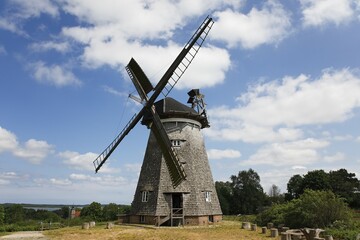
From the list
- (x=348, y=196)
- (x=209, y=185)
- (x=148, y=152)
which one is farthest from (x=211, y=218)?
(x=348, y=196)

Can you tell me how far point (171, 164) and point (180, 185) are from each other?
3655mm

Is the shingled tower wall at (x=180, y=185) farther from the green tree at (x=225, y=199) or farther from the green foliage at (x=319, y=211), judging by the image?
the green tree at (x=225, y=199)

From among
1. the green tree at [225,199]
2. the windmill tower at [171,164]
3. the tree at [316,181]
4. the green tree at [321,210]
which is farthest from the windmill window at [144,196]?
the tree at [316,181]

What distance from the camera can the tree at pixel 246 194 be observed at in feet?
179

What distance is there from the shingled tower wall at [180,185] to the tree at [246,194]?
28258mm

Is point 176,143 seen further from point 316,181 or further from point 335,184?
point 335,184

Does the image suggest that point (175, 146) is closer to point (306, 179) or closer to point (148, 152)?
point (148, 152)

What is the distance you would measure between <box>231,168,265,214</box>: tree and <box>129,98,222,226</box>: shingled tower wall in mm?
28258

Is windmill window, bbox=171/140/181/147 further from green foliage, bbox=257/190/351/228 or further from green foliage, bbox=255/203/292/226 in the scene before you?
green foliage, bbox=257/190/351/228

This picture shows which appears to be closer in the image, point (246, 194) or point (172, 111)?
point (172, 111)

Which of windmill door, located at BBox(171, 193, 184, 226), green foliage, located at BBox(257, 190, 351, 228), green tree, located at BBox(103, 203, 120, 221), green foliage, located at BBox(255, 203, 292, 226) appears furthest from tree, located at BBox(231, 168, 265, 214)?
green foliage, located at BBox(257, 190, 351, 228)

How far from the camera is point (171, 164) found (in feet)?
76.2

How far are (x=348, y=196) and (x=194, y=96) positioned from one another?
32684 mm

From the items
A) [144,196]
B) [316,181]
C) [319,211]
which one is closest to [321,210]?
[319,211]
